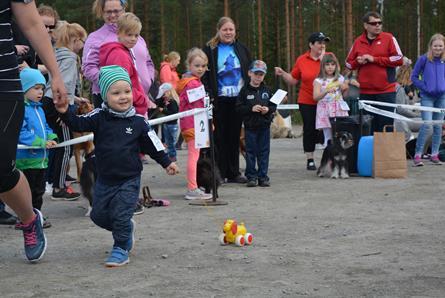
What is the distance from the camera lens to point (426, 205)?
25.2ft

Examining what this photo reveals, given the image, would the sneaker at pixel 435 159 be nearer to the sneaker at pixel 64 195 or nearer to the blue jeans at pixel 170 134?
the blue jeans at pixel 170 134

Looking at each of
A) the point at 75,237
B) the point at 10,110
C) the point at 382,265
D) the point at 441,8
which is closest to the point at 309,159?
the point at 75,237

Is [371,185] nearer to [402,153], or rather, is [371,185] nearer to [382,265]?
[402,153]

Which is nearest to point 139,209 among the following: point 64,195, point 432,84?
point 64,195

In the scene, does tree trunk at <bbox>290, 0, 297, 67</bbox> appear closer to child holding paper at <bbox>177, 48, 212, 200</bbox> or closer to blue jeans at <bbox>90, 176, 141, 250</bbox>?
child holding paper at <bbox>177, 48, 212, 200</bbox>

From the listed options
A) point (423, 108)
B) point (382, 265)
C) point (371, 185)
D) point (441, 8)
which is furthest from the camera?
point (441, 8)

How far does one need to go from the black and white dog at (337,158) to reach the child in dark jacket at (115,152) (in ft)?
16.5

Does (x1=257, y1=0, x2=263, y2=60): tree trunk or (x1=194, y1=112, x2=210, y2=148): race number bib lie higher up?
(x1=257, y1=0, x2=263, y2=60): tree trunk

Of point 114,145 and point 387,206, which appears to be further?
point 387,206

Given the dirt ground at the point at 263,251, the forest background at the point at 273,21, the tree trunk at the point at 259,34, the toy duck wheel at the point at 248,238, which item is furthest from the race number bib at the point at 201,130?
the tree trunk at the point at 259,34

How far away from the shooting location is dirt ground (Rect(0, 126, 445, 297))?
180 inches

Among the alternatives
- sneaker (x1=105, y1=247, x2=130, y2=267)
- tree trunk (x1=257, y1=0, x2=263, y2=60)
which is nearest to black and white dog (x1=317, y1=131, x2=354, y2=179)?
sneaker (x1=105, y1=247, x2=130, y2=267)

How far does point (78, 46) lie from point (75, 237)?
3078 millimetres

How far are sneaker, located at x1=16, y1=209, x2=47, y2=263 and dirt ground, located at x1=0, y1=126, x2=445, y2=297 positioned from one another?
0.08m
